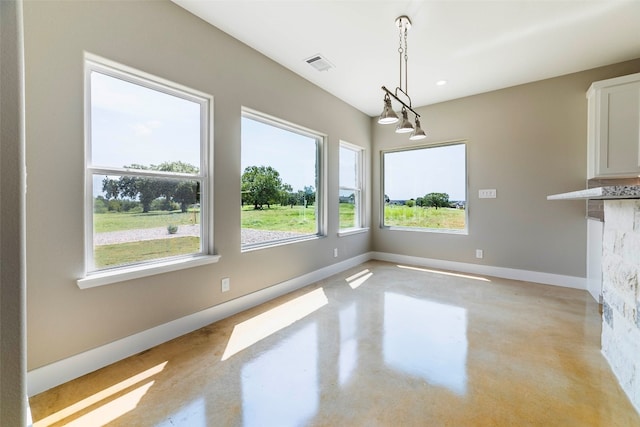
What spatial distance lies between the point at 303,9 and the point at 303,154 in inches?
70.9

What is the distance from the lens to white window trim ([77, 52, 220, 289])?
1909 millimetres

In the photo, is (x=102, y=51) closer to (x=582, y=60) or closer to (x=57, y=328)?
(x=57, y=328)

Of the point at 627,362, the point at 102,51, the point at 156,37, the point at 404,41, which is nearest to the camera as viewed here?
the point at 627,362

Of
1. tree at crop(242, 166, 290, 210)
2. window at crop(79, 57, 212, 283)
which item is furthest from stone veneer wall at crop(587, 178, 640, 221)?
window at crop(79, 57, 212, 283)

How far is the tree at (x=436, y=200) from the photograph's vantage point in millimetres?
4680

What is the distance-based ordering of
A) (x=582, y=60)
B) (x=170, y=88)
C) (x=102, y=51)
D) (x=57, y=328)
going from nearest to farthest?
(x=57, y=328) < (x=102, y=51) < (x=170, y=88) < (x=582, y=60)

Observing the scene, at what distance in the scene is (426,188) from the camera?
4902 millimetres

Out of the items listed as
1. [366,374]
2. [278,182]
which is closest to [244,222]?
[278,182]

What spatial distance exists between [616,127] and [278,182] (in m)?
3.98

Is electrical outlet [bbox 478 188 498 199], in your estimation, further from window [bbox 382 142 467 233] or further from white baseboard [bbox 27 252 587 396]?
white baseboard [bbox 27 252 587 396]

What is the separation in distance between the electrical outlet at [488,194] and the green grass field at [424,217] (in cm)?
37

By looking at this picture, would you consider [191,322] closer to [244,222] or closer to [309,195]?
[244,222]

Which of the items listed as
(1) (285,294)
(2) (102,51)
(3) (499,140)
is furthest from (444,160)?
(2) (102,51)

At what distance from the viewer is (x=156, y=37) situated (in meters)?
2.21
